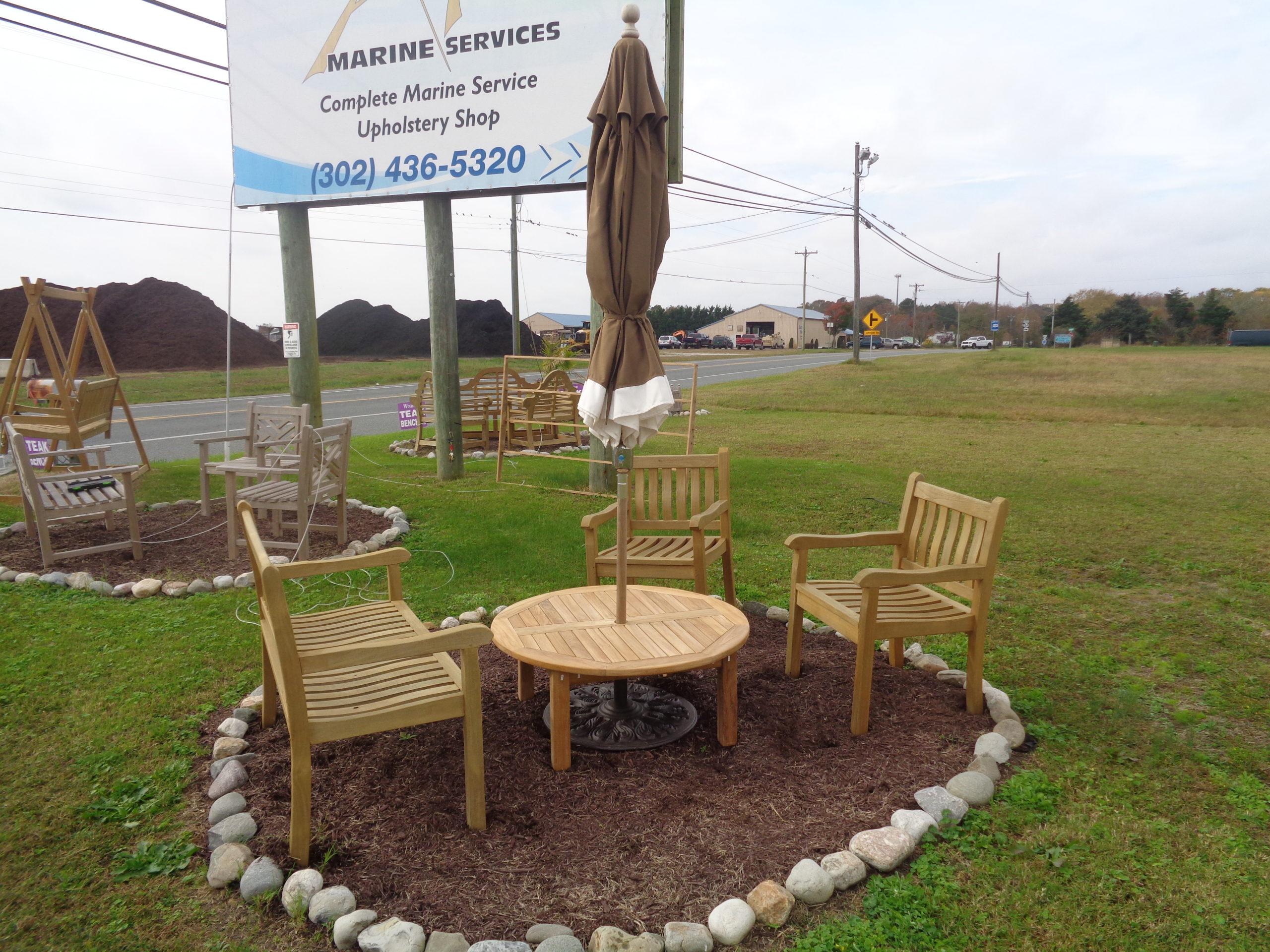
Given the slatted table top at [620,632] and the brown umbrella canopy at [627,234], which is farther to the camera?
the brown umbrella canopy at [627,234]

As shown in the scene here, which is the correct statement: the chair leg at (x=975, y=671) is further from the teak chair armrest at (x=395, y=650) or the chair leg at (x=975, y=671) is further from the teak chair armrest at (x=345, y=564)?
the teak chair armrest at (x=345, y=564)

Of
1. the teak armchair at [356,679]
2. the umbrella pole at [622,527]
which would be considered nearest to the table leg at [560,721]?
the teak armchair at [356,679]

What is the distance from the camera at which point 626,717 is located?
3.70 meters

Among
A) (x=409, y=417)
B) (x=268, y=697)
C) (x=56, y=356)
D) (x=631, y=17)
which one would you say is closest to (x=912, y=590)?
(x=631, y=17)

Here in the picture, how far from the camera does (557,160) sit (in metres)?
8.03

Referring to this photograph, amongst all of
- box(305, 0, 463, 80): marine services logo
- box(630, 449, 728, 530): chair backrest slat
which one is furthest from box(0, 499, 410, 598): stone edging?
box(305, 0, 463, 80): marine services logo

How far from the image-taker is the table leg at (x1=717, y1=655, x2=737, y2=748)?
3436 mm

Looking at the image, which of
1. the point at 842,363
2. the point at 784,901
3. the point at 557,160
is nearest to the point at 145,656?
the point at 784,901

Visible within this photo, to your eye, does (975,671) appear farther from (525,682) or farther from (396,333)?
(396,333)

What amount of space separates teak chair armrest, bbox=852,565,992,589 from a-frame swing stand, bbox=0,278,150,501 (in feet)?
24.0

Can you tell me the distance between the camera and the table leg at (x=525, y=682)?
3939mm

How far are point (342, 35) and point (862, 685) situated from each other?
8717mm

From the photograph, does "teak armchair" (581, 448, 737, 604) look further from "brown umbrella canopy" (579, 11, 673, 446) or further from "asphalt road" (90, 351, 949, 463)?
"asphalt road" (90, 351, 949, 463)

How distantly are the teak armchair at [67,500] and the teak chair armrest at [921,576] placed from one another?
17.7 feet
